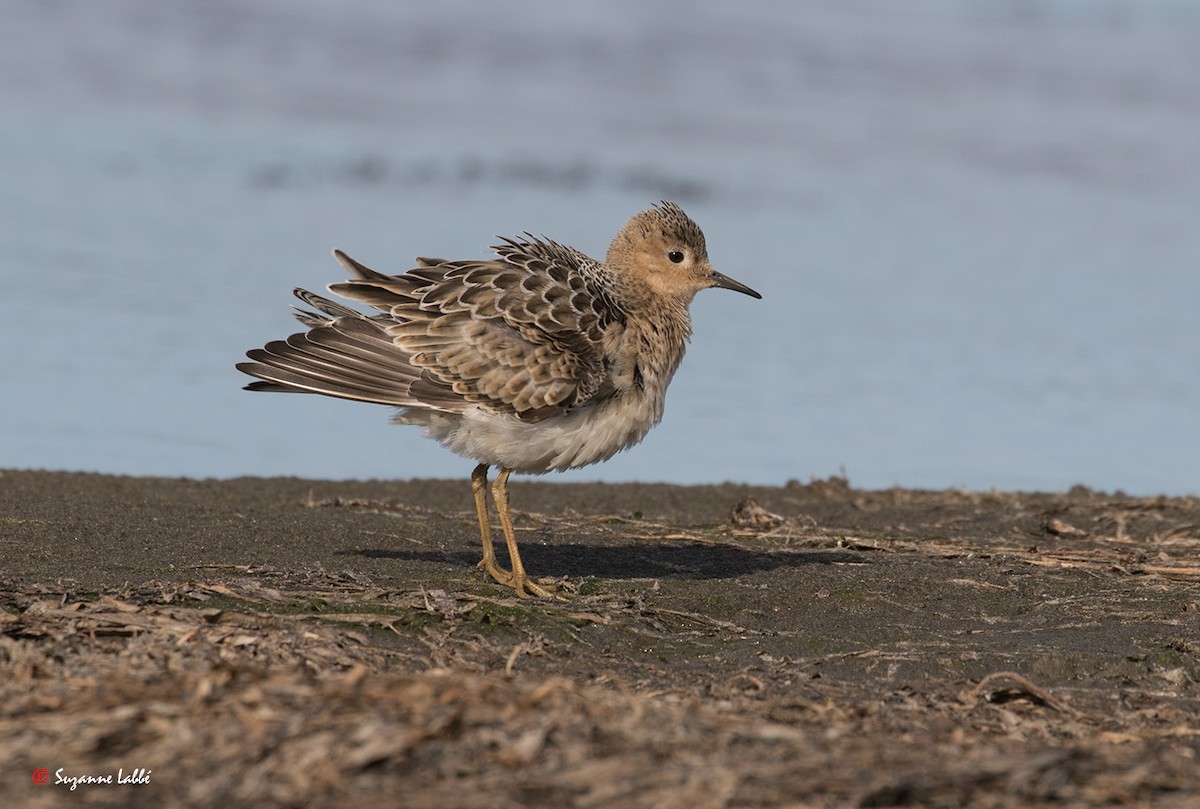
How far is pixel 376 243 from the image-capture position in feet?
57.5

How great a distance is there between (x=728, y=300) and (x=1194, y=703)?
36.0ft

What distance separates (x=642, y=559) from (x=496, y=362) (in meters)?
1.48

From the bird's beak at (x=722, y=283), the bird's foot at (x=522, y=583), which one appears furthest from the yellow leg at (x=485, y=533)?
the bird's beak at (x=722, y=283)

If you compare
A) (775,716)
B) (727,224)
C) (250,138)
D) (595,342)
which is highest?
(250,138)

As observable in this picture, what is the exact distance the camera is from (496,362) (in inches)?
309

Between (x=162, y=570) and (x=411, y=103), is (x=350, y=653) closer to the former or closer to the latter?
(x=162, y=570)

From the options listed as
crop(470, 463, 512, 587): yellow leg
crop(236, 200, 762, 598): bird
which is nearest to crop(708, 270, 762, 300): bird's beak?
crop(236, 200, 762, 598): bird

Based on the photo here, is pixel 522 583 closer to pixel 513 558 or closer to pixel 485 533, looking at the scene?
pixel 513 558

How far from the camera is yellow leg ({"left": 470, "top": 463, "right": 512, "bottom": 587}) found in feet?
25.6

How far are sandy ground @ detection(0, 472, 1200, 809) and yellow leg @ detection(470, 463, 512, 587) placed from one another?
21 cm

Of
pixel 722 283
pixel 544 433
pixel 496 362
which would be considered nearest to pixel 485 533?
pixel 544 433

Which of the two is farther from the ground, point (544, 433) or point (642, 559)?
point (544, 433)

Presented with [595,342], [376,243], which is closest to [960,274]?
[376,243]

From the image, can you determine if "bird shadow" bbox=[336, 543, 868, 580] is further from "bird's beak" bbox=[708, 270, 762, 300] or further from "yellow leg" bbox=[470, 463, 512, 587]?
"bird's beak" bbox=[708, 270, 762, 300]
